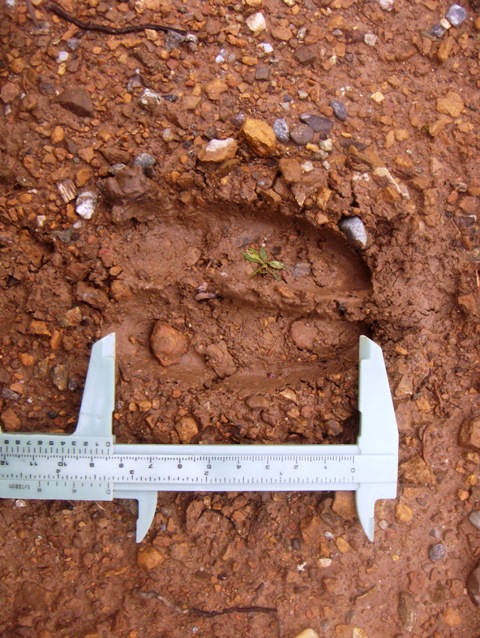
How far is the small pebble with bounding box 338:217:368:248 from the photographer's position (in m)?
2.45

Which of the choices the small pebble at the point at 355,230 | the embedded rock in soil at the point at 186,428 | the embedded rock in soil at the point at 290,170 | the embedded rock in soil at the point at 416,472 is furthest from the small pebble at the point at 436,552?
the embedded rock in soil at the point at 290,170

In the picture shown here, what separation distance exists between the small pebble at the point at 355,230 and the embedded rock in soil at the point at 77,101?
51.7 inches

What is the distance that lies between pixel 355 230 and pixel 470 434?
111cm

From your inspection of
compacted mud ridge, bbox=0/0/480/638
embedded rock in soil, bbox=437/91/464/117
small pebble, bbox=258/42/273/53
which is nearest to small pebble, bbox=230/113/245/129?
compacted mud ridge, bbox=0/0/480/638

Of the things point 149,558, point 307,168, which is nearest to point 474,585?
point 149,558

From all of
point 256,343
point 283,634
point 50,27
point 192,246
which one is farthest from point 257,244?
point 283,634

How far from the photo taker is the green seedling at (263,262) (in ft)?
8.32

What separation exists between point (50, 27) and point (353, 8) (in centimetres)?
146

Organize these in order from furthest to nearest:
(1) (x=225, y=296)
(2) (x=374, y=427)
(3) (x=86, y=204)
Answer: (1) (x=225, y=296), (3) (x=86, y=204), (2) (x=374, y=427)

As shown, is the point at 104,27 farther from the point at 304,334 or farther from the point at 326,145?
the point at 304,334

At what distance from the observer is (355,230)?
244 centimetres

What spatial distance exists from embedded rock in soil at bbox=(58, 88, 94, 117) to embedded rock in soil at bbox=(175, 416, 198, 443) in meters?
1.52

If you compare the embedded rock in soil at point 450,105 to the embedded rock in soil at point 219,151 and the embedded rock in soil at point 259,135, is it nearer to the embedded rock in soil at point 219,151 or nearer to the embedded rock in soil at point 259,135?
the embedded rock in soil at point 259,135

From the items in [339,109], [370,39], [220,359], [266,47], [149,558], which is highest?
[370,39]
